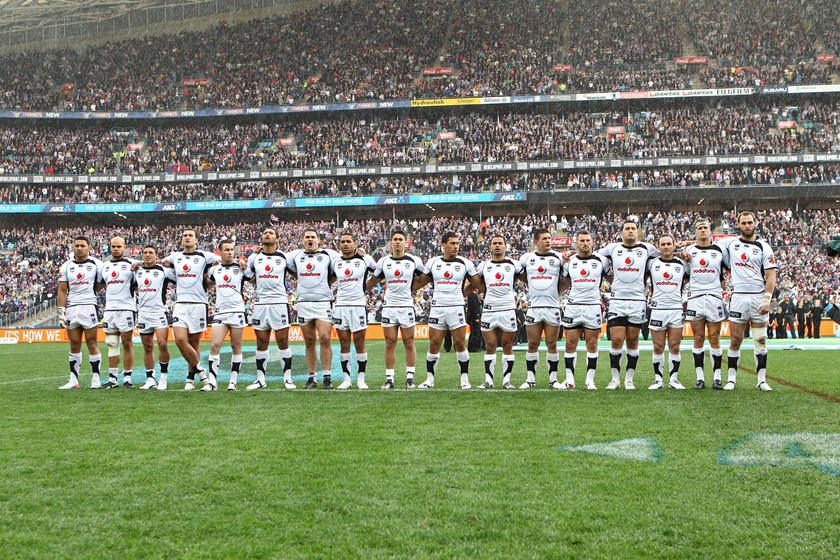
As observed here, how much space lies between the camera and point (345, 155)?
4662 cm

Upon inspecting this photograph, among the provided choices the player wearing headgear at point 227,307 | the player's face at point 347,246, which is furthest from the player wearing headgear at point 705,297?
the player wearing headgear at point 227,307

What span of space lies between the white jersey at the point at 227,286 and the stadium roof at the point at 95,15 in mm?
48680

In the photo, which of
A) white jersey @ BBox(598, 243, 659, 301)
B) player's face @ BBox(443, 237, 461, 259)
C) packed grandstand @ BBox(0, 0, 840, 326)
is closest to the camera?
white jersey @ BBox(598, 243, 659, 301)

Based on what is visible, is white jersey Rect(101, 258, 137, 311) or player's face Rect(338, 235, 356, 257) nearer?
player's face Rect(338, 235, 356, 257)

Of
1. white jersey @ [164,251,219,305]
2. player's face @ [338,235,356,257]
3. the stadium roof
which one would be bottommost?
white jersey @ [164,251,219,305]

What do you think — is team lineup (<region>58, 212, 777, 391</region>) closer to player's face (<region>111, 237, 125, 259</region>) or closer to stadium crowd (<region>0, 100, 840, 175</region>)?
player's face (<region>111, 237, 125, 259</region>)

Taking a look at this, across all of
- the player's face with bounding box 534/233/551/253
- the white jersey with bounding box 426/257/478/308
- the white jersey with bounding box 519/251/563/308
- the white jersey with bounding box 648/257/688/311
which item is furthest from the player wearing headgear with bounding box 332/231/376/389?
the white jersey with bounding box 648/257/688/311

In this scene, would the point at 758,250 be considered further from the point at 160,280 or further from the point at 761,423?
the point at 160,280

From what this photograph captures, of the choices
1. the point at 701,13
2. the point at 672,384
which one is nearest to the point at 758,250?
the point at 672,384

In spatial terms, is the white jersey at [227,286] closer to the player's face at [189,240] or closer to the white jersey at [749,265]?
the player's face at [189,240]

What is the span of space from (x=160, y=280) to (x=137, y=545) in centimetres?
797

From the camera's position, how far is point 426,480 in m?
4.80

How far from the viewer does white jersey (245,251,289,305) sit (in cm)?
1066

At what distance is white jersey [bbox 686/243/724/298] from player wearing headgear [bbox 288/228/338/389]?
16.2 ft
